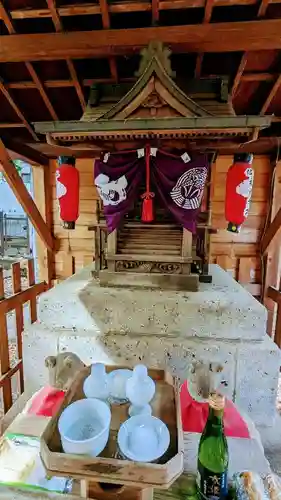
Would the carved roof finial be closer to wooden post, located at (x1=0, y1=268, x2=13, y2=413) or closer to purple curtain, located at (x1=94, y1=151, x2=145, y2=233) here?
purple curtain, located at (x1=94, y1=151, x2=145, y2=233)

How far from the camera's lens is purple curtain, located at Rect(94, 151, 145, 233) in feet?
9.00

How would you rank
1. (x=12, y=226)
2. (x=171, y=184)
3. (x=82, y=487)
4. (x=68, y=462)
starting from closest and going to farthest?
(x=68, y=462) < (x=82, y=487) < (x=171, y=184) < (x=12, y=226)

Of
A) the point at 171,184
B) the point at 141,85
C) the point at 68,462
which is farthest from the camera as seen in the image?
the point at 171,184

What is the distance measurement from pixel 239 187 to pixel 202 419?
78.7 inches

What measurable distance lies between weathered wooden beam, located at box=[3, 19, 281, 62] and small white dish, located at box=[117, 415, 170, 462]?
267cm

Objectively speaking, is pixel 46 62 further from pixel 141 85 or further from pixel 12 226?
pixel 12 226

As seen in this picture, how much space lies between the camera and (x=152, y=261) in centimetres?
289

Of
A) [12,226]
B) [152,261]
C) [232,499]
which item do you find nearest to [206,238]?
[152,261]

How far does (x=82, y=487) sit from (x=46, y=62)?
11.2 feet

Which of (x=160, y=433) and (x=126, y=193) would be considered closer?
(x=160, y=433)

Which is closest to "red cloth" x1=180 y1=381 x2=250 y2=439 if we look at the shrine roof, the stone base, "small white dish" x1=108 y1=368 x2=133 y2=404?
"small white dish" x1=108 y1=368 x2=133 y2=404

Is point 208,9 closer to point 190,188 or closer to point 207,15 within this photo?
point 207,15

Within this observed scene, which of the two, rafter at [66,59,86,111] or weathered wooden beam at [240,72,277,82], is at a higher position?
weathered wooden beam at [240,72,277,82]

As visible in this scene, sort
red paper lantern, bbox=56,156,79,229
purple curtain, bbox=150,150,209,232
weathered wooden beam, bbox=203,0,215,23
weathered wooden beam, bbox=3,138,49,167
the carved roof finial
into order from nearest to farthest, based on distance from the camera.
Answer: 1. weathered wooden beam, bbox=203,0,215,23
2. the carved roof finial
3. purple curtain, bbox=150,150,209,232
4. red paper lantern, bbox=56,156,79,229
5. weathered wooden beam, bbox=3,138,49,167
